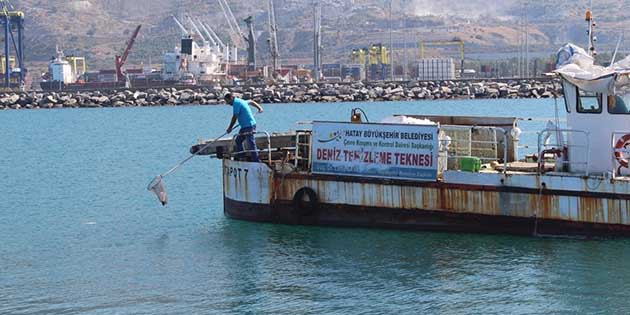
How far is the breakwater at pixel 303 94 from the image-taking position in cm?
11325

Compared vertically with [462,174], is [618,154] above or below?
above

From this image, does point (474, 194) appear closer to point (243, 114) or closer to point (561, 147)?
point (561, 147)

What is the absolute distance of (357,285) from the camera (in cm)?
2023

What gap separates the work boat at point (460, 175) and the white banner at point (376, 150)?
0.02m

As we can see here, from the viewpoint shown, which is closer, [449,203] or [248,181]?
[449,203]

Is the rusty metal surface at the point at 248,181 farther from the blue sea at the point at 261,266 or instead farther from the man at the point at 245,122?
the blue sea at the point at 261,266

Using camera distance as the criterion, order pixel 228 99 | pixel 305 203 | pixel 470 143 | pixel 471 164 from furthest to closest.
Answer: pixel 228 99 < pixel 305 203 < pixel 470 143 < pixel 471 164

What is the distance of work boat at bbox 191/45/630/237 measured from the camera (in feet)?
73.0

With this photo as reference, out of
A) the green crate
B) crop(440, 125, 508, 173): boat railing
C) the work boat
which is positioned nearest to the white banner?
Result: the work boat

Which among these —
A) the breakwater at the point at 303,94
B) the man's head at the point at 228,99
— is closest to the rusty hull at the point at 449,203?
the man's head at the point at 228,99

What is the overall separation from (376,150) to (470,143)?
1879mm

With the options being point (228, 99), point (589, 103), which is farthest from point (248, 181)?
point (589, 103)

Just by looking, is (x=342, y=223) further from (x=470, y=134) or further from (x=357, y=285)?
(x=357, y=285)

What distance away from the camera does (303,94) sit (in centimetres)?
11756
